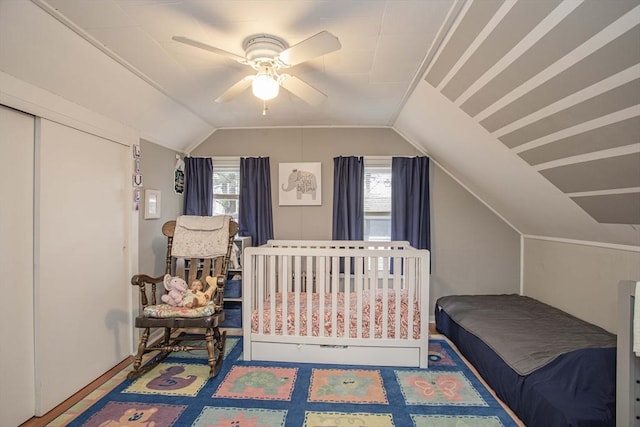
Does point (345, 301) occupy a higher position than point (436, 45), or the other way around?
point (436, 45)

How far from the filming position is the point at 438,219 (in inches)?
145

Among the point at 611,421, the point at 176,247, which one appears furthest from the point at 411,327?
the point at 176,247

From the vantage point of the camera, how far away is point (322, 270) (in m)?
2.63

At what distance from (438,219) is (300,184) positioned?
1658mm

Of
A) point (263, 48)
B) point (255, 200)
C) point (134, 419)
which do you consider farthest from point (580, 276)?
point (134, 419)

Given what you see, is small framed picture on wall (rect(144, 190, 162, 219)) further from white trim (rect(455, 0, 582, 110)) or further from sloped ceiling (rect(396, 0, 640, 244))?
white trim (rect(455, 0, 582, 110))

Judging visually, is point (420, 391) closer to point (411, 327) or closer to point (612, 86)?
point (411, 327)

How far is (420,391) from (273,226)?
2.30 m

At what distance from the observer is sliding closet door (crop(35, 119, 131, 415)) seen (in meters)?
2.01

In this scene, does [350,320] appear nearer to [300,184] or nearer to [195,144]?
[300,184]

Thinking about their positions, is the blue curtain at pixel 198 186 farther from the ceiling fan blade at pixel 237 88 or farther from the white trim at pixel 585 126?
the white trim at pixel 585 126

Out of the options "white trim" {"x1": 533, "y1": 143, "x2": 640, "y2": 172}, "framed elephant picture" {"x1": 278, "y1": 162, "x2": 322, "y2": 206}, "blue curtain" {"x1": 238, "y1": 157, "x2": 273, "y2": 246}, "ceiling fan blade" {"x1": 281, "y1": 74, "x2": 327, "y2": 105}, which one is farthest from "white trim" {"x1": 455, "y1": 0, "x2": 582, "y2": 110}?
"blue curtain" {"x1": 238, "y1": 157, "x2": 273, "y2": 246}

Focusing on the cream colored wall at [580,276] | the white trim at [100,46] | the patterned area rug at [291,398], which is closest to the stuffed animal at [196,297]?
the patterned area rug at [291,398]

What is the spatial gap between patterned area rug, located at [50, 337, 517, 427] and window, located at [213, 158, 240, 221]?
1.80m
